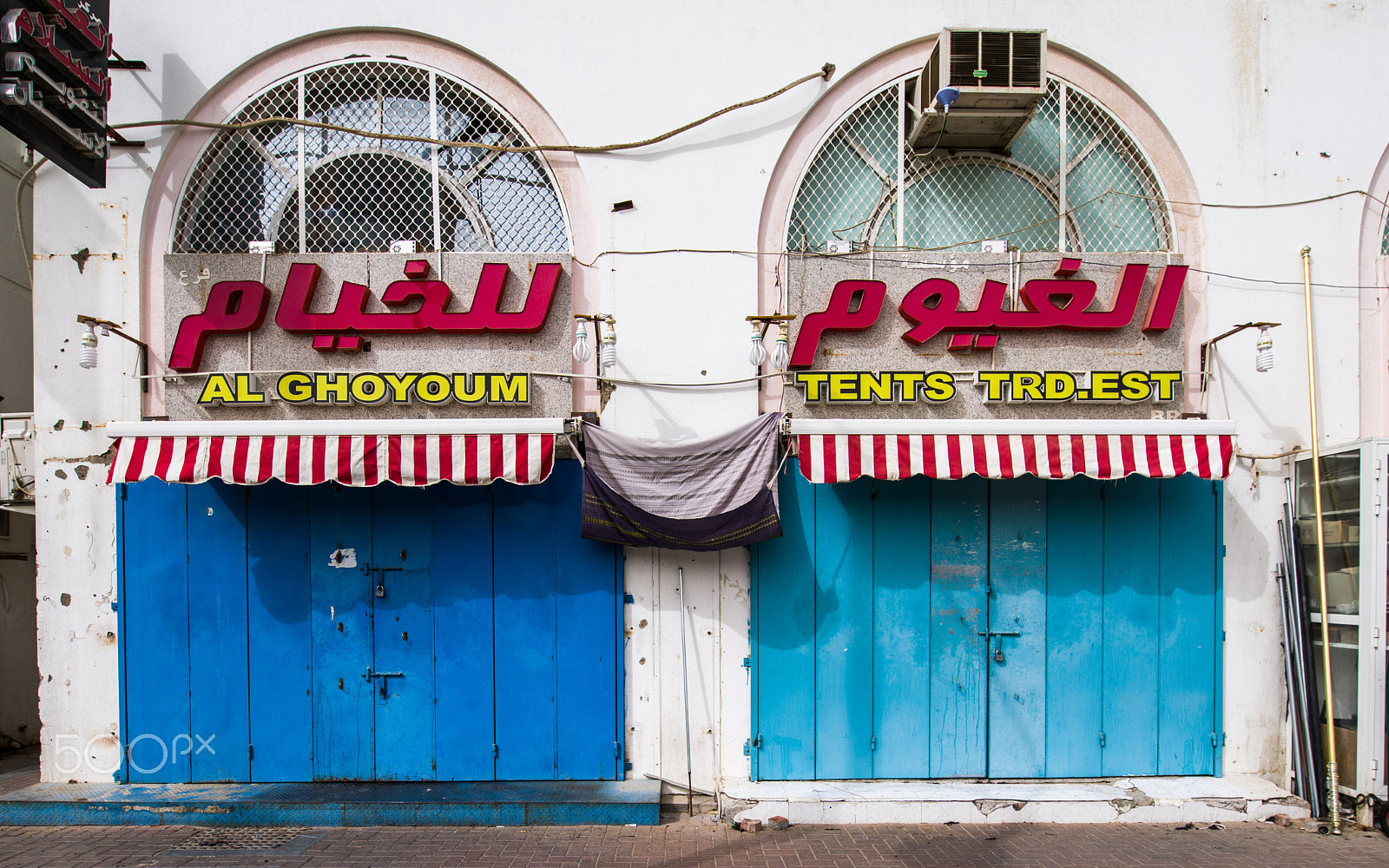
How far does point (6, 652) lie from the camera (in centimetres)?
749

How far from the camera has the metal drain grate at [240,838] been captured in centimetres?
522

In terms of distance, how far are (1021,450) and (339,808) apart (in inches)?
222

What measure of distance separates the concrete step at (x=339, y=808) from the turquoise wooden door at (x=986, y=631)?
1234mm

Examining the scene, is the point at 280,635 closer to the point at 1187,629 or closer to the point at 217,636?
the point at 217,636

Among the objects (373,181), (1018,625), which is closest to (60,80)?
(373,181)

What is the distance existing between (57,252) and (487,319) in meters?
3.56

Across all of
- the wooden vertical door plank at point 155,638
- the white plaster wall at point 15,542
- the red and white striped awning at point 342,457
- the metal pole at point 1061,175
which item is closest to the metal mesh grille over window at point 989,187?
the metal pole at point 1061,175

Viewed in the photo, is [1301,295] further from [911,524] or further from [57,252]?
[57,252]

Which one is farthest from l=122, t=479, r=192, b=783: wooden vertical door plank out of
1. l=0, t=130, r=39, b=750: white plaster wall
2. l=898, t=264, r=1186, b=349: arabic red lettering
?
l=898, t=264, r=1186, b=349: arabic red lettering

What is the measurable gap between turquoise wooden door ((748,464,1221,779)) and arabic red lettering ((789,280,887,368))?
998 millimetres

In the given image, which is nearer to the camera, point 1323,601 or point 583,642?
point 1323,601

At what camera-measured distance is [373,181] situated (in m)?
6.32

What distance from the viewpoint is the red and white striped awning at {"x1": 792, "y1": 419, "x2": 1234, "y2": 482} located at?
544 centimetres

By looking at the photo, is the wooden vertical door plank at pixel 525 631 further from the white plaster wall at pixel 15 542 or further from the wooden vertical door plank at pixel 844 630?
the white plaster wall at pixel 15 542
